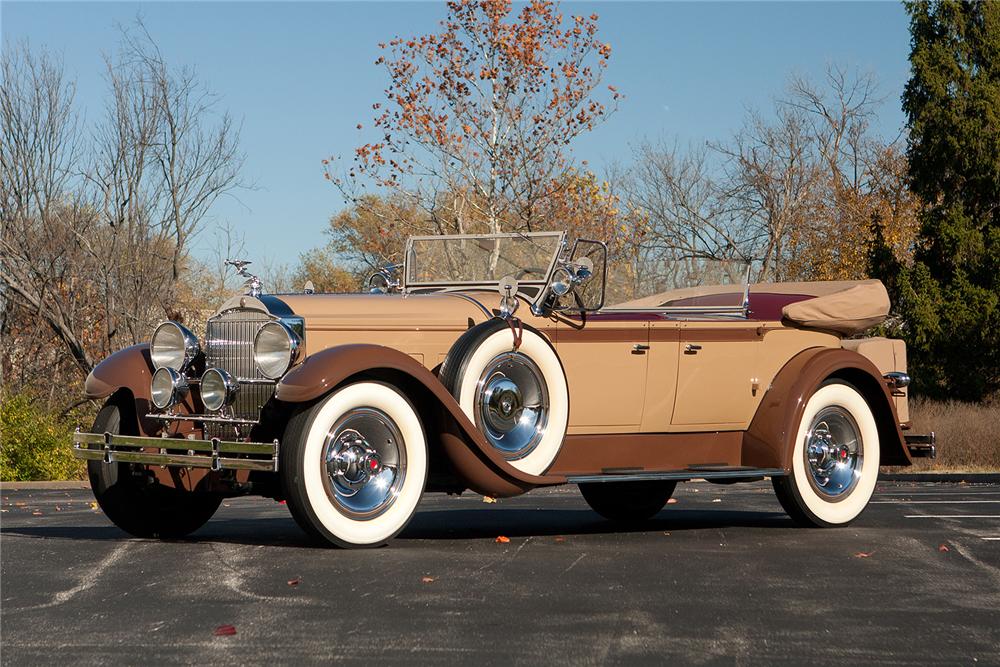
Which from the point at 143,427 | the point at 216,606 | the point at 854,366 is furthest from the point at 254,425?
the point at 854,366

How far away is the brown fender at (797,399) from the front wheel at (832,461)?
100mm

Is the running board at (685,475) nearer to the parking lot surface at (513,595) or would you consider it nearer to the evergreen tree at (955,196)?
the parking lot surface at (513,595)

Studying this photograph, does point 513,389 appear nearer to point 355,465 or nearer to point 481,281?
point 355,465

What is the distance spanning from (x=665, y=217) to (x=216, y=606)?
3641 cm

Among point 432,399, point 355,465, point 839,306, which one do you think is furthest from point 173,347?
point 839,306

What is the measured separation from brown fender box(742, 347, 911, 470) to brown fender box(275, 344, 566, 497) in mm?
1704

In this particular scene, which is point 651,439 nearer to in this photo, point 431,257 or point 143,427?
point 431,257

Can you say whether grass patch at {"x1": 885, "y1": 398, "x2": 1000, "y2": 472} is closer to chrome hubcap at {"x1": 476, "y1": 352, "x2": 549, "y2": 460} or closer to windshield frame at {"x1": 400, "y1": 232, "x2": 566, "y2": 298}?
windshield frame at {"x1": 400, "y1": 232, "x2": 566, "y2": 298}

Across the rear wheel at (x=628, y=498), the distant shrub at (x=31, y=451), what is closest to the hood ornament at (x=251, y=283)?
the rear wheel at (x=628, y=498)

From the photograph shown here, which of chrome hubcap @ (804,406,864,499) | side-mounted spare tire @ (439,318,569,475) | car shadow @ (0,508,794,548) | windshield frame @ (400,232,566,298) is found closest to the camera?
side-mounted spare tire @ (439,318,569,475)

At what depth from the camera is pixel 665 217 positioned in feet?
135

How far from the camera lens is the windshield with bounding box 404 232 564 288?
8836 mm

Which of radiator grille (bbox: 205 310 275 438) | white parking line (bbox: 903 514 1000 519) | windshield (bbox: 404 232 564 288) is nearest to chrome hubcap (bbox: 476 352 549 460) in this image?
windshield (bbox: 404 232 564 288)

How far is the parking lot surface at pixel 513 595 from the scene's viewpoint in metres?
4.73
